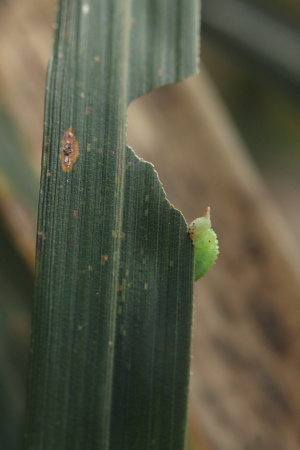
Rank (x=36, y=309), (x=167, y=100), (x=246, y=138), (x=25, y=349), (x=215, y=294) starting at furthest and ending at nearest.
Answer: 1. (x=246, y=138)
2. (x=167, y=100)
3. (x=215, y=294)
4. (x=25, y=349)
5. (x=36, y=309)

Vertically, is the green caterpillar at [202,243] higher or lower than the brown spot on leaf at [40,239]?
higher

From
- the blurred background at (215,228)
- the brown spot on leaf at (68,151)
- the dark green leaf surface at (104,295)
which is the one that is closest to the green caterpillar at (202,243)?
the dark green leaf surface at (104,295)

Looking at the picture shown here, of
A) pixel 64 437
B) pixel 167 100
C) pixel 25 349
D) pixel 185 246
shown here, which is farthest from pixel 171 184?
pixel 64 437

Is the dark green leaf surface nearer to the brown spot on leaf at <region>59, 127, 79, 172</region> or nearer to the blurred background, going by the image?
the brown spot on leaf at <region>59, 127, 79, 172</region>

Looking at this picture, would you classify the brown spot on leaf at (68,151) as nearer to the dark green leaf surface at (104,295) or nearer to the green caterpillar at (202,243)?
the dark green leaf surface at (104,295)

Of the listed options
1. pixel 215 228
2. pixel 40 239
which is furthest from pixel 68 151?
pixel 215 228

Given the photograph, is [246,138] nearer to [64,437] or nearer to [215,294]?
[215,294]

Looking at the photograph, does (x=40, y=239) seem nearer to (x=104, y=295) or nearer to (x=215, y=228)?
(x=104, y=295)

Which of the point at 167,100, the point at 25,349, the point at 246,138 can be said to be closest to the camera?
the point at 25,349
